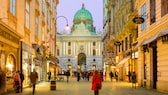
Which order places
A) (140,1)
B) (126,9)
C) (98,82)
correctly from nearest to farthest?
(98,82) < (140,1) < (126,9)

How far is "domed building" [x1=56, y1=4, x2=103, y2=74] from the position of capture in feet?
470

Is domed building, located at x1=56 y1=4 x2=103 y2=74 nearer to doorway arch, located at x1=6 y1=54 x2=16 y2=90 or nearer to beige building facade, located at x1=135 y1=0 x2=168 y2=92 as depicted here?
A: beige building facade, located at x1=135 y1=0 x2=168 y2=92

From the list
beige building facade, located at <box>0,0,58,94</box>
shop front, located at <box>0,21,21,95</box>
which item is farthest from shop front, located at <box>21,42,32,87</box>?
shop front, located at <box>0,21,21,95</box>

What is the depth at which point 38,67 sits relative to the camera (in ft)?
152

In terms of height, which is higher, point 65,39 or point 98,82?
point 65,39

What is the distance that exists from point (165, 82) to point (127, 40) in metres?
27.7

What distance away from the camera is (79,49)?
145500 millimetres

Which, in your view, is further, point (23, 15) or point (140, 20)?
point (23, 15)

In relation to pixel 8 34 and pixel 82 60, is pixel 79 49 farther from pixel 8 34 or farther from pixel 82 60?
pixel 8 34

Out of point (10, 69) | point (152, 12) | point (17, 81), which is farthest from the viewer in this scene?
point (152, 12)

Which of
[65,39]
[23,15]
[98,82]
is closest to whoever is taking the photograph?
[98,82]

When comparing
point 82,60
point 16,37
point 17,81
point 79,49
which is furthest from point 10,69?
point 82,60

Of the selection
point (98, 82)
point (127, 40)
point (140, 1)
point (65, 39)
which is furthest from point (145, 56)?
point (65, 39)

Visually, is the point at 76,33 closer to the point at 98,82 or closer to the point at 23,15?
the point at 23,15
